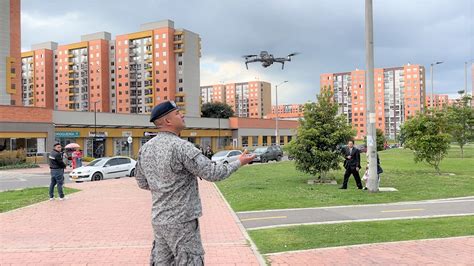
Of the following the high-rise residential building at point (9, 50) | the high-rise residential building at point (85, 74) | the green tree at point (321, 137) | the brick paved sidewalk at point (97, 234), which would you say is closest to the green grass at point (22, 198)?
the brick paved sidewalk at point (97, 234)

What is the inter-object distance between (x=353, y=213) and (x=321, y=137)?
6418mm

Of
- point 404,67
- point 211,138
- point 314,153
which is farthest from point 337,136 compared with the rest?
point 404,67

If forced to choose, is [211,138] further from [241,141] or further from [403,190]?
[403,190]

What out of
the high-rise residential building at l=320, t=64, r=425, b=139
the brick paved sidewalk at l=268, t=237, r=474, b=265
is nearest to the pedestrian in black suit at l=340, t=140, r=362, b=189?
the brick paved sidewalk at l=268, t=237, r=474, b=265

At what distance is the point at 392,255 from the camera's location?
587cm

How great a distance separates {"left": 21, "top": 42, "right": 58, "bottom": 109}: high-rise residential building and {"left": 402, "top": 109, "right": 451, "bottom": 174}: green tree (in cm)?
11420

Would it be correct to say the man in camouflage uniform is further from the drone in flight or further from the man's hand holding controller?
the drone in flight

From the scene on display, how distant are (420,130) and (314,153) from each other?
7.09m

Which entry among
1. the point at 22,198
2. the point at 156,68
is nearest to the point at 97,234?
the point at 22,198

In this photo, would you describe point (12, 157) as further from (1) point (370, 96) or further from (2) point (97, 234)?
(2) point (97, 234)

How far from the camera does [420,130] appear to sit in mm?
19875

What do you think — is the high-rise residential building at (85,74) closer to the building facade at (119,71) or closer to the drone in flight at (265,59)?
the building facade at (119,71)

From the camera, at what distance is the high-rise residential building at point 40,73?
118m

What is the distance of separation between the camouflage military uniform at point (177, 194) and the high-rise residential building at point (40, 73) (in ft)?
411
